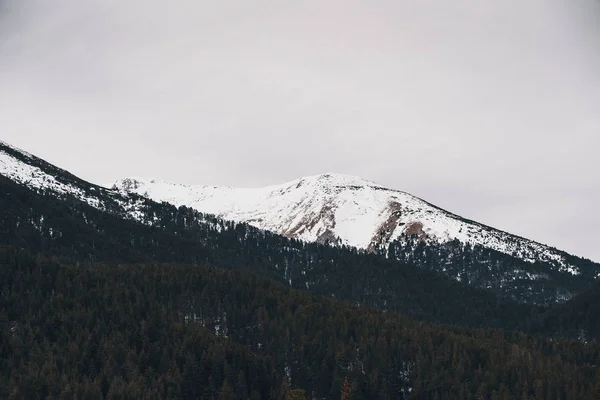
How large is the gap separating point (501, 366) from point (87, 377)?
356 ft

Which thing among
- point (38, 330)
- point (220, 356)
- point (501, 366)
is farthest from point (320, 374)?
point (38, 330)

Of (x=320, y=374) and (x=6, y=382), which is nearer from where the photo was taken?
(x=6, y=382)

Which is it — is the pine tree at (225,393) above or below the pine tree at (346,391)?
below

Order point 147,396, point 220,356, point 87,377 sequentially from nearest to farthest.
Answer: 1. point 147,396
2. point 87,377
3. point 220,356

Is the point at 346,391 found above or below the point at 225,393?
above

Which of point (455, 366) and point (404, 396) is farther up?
point (455, 366)

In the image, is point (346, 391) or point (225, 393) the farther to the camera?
point (346, 391)

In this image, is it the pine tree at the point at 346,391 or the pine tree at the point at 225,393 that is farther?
the pine tree at the point at 225,393

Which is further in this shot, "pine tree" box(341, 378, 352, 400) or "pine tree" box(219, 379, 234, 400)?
"pine tree" box(219, 379, 234, 400)

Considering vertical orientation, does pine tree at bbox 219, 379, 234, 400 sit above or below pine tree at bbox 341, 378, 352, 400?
below

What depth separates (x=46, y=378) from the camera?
166125mm

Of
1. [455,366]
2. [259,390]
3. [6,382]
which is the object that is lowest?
[6,382]

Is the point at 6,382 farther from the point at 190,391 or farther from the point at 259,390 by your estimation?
the point at 259,390

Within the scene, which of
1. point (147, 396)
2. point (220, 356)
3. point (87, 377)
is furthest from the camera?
point (220, 356)
